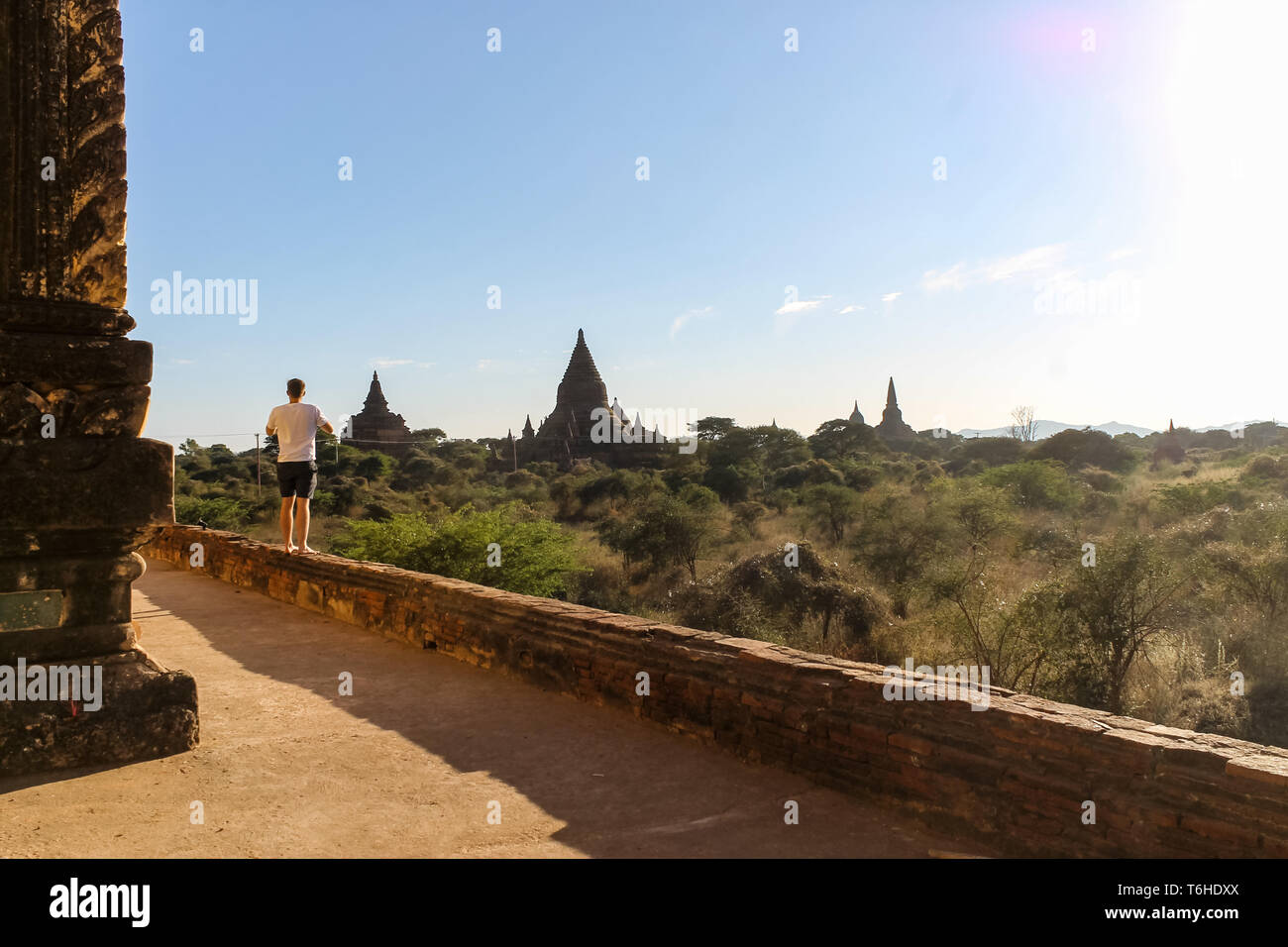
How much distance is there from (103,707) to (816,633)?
32.8ft

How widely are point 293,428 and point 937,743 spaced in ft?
16.2

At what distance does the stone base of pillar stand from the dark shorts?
3130 millimetres

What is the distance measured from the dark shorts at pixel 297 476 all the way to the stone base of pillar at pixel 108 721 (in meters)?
3.13

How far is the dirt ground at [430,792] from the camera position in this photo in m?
2.59

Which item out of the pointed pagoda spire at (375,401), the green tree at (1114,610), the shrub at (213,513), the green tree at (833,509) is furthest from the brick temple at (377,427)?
the green tree at (1114,610)

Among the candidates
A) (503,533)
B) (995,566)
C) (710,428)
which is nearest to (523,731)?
(503,533)

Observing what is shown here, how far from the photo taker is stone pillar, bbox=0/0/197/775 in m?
2.90

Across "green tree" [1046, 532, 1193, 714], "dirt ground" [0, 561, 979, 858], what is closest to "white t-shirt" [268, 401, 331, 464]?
"dirt ground" [0, 561, 979, 858]

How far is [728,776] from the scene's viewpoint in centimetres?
331

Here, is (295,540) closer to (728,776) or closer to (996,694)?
(728,776)

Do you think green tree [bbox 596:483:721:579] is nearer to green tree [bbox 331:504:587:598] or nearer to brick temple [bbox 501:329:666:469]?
green tree [bbox 331:504:587:598]

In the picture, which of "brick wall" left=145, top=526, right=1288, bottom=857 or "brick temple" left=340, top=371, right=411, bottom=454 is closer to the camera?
"brick wall" left=145, top=526, right=1288, bottom=857

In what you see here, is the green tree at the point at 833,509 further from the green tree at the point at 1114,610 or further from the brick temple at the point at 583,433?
the brick temple at the point at 583,433

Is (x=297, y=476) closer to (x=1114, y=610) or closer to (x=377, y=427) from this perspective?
(x=1114, y=610)
